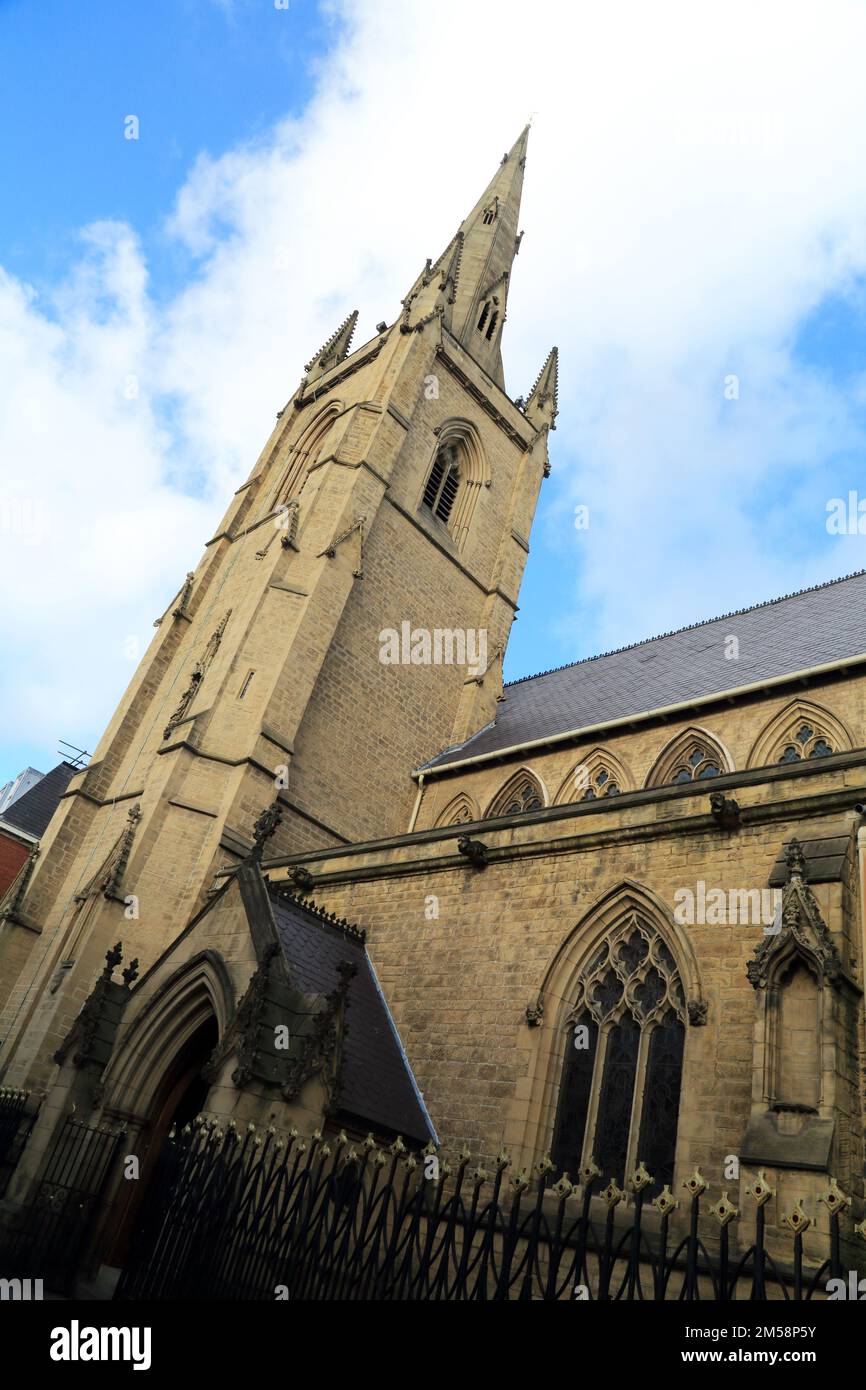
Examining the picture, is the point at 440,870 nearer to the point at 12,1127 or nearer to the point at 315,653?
the point at 12,1127

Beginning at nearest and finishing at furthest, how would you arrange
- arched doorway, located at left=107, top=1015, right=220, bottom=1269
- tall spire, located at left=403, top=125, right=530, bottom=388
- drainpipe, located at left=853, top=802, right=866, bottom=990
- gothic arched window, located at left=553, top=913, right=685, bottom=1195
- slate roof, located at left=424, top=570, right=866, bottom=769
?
drainpipe, located at left=853, top=802, right=866, bottom=990 → gothic arched window, located at left=553, top=913, right=685, bottom=1195 → arched doorway, located at left=107, top=1015, right=220, bottom=1269 → slate roof, located at left=424, top=570, right=866, bottom=769 → tall spire, located at left=403, top=125, right=530, bottom=388

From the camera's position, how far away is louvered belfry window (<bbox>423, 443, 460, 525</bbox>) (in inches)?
995

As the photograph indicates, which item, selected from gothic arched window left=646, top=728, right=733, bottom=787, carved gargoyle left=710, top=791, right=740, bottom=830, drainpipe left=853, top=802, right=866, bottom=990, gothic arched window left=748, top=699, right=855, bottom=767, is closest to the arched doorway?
carved gargoyle left=710, top=791, right=740, bottom=830

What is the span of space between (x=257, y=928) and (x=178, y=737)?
28.6 ft

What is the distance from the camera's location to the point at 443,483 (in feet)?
84.5

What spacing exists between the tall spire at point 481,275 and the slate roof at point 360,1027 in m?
18.9

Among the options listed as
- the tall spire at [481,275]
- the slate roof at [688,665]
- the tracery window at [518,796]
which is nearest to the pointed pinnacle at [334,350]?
the tall spire at [481,275]

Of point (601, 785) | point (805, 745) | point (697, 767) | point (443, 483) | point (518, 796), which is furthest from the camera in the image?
point (443, 483)

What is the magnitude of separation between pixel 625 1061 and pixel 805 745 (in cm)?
705

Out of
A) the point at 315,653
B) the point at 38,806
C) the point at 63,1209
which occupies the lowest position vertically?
the point at 63,1209

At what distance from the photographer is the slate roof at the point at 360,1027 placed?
9531 mm

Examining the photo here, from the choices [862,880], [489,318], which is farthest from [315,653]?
[489,318]

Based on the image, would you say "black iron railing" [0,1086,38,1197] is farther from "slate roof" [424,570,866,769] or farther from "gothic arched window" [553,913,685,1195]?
"slate roof" [424,570,866,769]

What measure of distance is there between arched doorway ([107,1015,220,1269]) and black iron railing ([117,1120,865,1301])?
2675 millimetres
